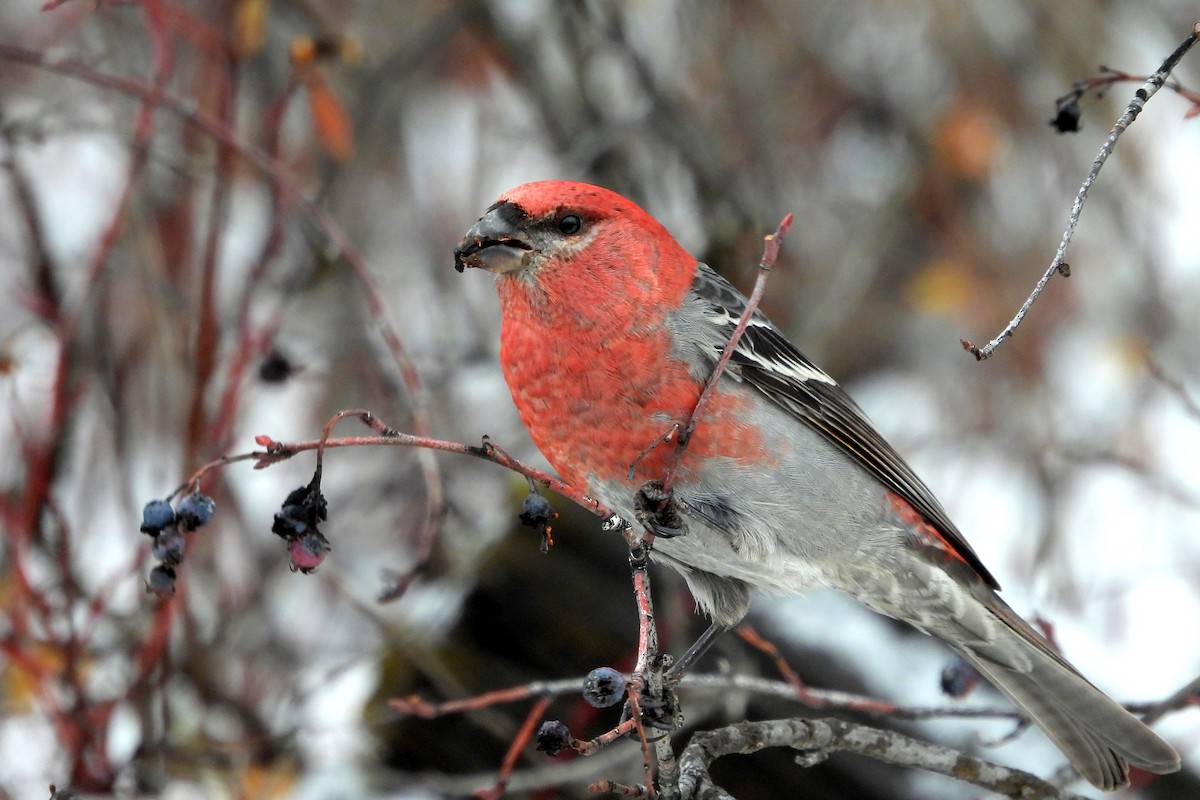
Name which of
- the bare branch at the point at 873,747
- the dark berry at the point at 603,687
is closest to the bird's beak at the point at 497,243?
the dark berry at the point at 603,687

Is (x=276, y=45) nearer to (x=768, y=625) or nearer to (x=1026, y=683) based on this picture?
(x=768, y=625)

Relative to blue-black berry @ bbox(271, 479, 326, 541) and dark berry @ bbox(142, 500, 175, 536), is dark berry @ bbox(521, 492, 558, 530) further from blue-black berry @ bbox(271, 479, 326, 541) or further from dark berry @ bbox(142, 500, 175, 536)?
dark berry @ bbox(142, 500, 175, 536)

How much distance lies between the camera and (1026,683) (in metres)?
3.31

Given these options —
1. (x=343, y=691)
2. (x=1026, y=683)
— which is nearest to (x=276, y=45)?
(x=343, y=691)

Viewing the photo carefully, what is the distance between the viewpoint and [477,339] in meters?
5.29

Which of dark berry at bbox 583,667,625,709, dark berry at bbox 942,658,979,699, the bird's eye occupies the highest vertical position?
the bird's eye

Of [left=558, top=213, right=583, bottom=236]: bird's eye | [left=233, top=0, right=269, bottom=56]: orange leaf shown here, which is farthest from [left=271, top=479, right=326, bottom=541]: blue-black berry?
[left=233, top=0, right=269, bottom=56]: orange leaf

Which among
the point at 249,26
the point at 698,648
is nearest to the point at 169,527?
the point at 698,648

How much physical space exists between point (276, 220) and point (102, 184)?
91.4 inches

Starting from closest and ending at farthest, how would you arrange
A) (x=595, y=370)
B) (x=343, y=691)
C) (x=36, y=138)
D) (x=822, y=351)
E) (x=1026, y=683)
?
(x=595, y=370)
(x=36, y=138)
(x=1026, y=683)
(x=343, y=691)
(x=822, y=351)

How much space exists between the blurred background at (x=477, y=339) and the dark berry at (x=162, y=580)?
2.02 feet

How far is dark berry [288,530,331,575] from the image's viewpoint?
7.19 ft

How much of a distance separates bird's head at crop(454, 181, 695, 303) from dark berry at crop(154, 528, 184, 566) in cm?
91

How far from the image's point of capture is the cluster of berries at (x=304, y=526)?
2.19 metres
